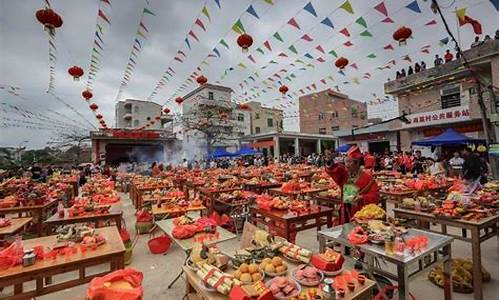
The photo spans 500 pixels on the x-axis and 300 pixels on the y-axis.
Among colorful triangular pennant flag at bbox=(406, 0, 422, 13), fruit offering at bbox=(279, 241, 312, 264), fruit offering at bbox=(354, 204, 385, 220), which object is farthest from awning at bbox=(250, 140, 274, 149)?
fruit offering at bbox=(279, 241, 312, 264)

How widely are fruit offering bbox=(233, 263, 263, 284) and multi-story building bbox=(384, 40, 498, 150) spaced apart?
14819 millimetres

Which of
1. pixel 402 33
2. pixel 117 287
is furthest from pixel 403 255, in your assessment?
pixel 402 33

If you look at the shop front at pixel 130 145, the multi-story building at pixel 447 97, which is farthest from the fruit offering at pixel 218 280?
the shop front at pixel 130 145

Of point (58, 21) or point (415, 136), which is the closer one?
point (58, 21)

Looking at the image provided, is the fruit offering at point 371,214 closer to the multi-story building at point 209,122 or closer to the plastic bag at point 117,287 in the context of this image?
the plastic bag at point 117,287

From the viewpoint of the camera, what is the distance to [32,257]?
238 centimetres

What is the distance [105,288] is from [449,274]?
3141 millimetres

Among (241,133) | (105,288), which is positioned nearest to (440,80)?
(105,288)

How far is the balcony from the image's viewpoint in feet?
42.0

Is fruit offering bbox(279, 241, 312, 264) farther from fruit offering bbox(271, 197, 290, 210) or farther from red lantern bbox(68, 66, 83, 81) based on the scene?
red lantern bbox(68, 66, 83, 81)

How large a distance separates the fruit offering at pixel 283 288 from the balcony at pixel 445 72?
16234 millimetres

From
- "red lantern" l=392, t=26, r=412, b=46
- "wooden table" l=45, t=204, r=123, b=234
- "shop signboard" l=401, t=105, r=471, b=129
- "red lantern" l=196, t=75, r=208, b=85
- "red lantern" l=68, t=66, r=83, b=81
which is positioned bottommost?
"wooden table" l=45, t=204, r=123, b=234

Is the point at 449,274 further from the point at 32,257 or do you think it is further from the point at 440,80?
the point at 440,80

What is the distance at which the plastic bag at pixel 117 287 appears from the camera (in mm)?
1608
